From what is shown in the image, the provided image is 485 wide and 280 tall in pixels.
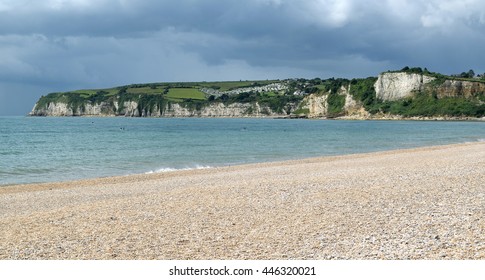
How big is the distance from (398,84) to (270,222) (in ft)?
580

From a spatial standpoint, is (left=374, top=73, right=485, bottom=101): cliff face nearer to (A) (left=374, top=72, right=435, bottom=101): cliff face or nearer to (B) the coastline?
(A) (left=374, top=72, right=435, bottom=101): cliff face

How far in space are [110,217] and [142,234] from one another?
246 centimetres

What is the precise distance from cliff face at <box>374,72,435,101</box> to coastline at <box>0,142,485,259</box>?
6553 inches

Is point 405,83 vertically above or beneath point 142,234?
above


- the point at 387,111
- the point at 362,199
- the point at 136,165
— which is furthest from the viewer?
the point at 387,111

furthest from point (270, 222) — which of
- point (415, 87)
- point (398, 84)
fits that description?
point (398, 84)

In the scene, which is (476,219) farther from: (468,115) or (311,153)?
(468,115)

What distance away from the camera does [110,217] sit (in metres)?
13.1

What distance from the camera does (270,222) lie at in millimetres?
11695

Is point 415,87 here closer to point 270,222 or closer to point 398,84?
point 398,84

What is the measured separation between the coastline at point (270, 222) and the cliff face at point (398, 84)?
166435mm

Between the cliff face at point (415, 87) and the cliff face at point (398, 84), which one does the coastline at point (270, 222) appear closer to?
the cliff face at point (415, 87)

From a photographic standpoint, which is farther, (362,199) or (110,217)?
(362,199)

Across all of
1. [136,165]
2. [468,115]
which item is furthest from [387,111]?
[136,165]
